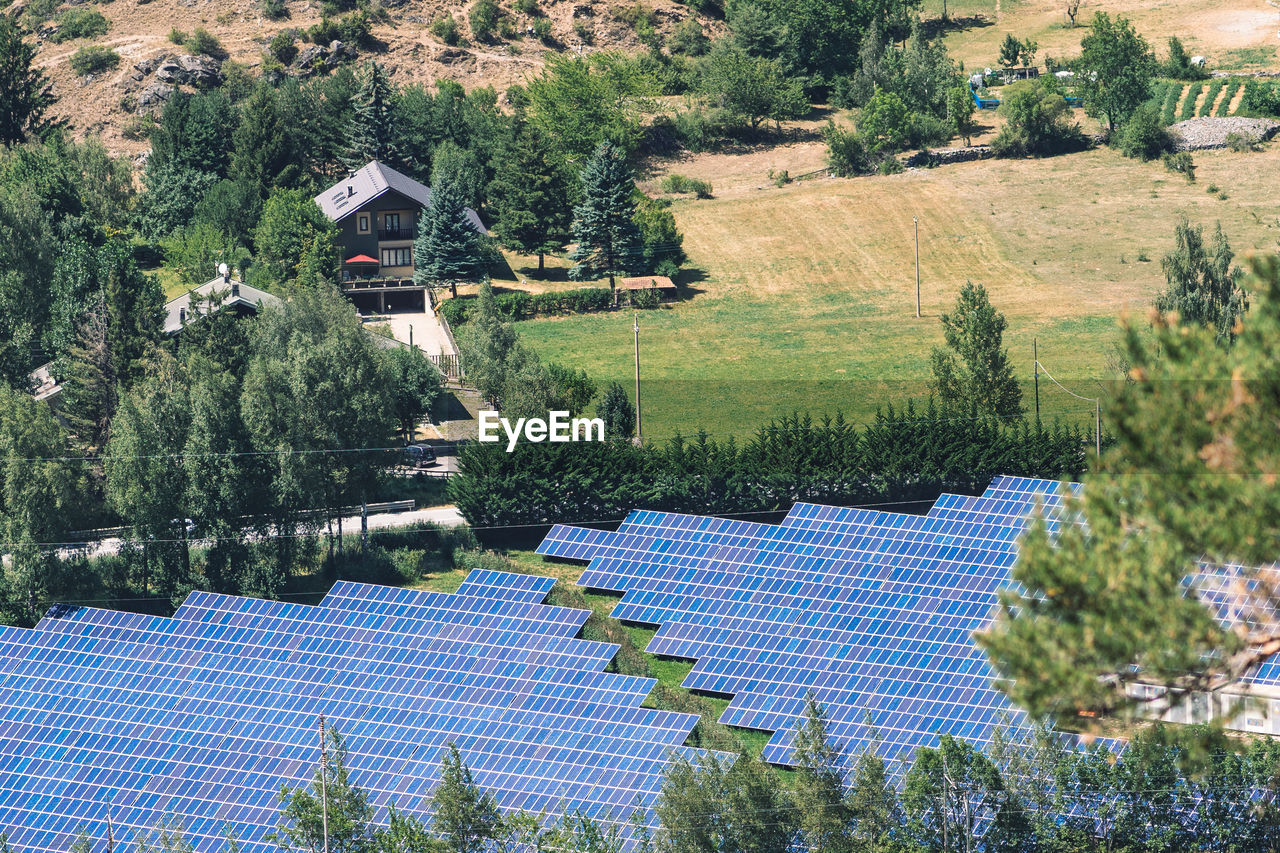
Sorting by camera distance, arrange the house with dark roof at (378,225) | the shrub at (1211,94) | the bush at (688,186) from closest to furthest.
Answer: the house with dark roof at (378,225) < the bush at (688,186) < the shrub at (1211,94)

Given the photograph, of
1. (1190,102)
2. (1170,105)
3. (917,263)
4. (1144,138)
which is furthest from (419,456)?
(1190,102)

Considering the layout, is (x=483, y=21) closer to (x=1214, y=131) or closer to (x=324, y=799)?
(x=1214, y=131)

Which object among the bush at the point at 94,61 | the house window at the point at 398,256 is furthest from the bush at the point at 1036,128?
the bush at the point at 94,61

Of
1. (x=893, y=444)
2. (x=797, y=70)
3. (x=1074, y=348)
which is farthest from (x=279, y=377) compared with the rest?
(x=797, y=70)

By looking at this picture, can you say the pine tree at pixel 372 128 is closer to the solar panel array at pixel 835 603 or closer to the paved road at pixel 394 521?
the paved road at pixel 394 521

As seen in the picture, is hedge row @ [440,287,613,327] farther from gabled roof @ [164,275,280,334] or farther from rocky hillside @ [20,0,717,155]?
rocky hillside @ [20,0,717,155]

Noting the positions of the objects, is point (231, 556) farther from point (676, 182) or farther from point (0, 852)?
point (676, 182)
